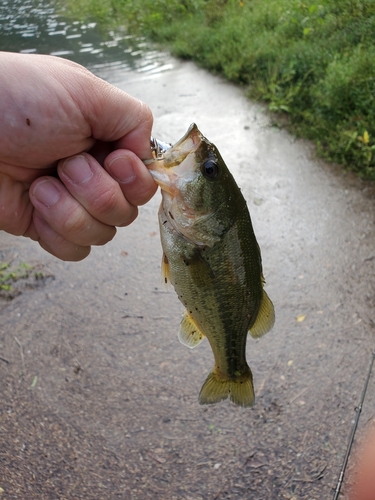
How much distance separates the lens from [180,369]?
3629 mm

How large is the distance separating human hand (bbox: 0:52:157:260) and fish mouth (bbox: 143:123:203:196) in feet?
0.29

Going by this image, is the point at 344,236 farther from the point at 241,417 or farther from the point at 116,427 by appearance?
the point at 116,427

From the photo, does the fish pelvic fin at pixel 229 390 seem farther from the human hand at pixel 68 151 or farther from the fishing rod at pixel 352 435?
the fishing rod at pixel 352 435

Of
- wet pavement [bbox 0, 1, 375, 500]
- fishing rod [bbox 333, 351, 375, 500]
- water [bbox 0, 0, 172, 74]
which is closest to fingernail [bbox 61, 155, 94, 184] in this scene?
wet pavement [bbox 0, 1, 375, 500]

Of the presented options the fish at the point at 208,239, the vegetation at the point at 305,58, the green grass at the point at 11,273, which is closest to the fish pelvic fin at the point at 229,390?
the fish at the point at 208,239

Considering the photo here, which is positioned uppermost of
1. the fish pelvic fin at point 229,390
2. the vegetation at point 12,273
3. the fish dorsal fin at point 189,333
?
the fish dorsal fin at point 189,333

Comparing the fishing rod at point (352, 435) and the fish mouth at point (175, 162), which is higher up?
the fish mouth at point (175, 162)

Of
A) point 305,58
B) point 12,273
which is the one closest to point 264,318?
point 12,273

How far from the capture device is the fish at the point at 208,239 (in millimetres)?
1906

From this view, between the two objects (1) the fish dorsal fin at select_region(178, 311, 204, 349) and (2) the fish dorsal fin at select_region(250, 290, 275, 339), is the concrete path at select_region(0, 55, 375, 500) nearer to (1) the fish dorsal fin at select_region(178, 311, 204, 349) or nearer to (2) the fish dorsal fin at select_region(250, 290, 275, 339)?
(1) the fish dorsal fin at select_region(178, 311, 204, 349)

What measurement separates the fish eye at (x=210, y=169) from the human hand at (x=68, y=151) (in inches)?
10.6

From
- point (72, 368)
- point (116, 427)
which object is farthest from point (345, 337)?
point (72, 368)

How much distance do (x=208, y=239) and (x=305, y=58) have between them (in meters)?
6.26

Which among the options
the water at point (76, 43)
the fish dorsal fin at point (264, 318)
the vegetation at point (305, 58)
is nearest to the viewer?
the fish dorsal fin at point (264, 318)
